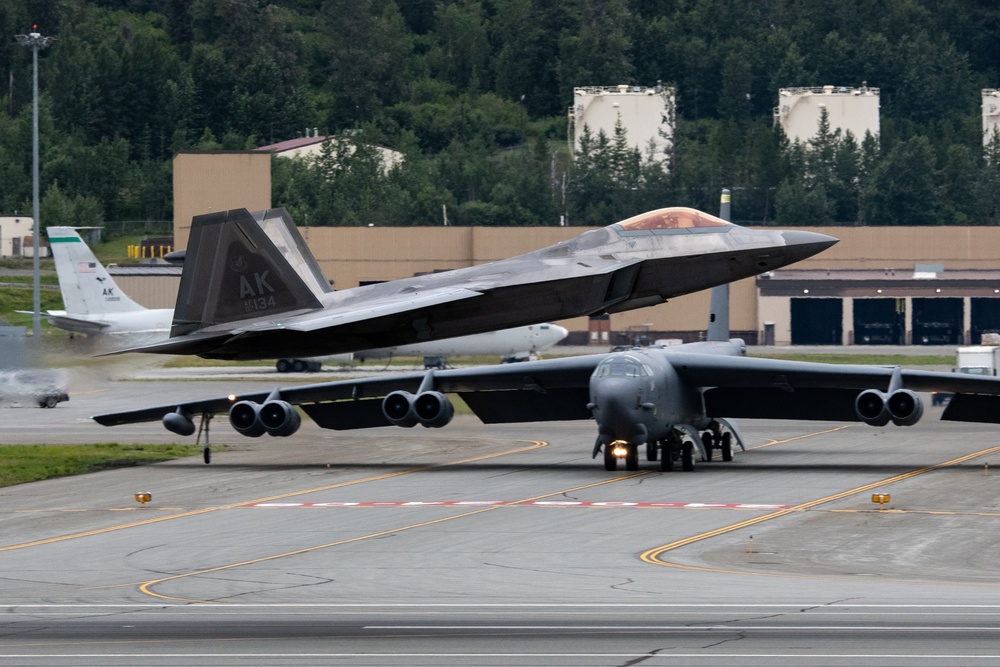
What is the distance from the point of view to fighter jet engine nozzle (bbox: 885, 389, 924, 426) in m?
32.0

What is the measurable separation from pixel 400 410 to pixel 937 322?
5661cm

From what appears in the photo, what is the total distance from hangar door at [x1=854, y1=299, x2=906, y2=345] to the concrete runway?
4528 cm

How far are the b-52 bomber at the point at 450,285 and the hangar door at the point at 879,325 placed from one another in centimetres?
5814

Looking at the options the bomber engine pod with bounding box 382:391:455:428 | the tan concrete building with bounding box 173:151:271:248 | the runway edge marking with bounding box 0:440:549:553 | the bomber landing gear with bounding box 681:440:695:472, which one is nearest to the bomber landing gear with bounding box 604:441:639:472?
the bomber landing gear with bounding box 681:440:695:472

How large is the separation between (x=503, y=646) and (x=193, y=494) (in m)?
17.1

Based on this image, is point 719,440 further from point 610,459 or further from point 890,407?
point 890,407

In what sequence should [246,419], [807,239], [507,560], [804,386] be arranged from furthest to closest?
[246,419] < [804,386] < [807,239] < [507,560]

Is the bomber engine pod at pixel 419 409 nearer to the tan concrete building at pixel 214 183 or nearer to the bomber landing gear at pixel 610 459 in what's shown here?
the bomber landing gear at pixel 610 459

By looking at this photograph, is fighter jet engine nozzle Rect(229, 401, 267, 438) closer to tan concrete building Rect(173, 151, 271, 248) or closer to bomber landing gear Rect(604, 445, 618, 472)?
bomber landing gear Rect(604, 445, 618, 472)

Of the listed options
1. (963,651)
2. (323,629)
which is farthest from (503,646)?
(963,651)

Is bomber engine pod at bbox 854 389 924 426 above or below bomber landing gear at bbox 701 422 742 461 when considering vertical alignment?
above

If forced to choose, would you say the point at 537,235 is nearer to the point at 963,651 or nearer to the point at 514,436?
the point at 514,436

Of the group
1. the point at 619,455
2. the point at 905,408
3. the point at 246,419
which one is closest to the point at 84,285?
the point at 246,419

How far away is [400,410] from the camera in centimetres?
3372
